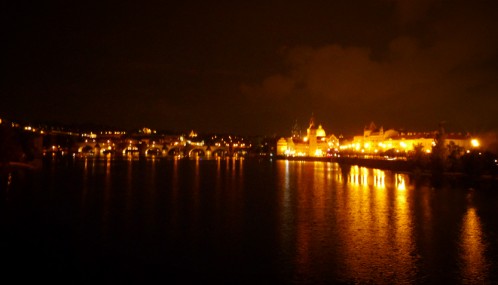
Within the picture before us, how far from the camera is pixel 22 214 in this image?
14578 mm

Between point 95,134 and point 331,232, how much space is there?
10927 centimetres

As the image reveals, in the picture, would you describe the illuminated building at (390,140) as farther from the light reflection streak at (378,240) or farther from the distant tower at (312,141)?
the light reflection streak at (378,240)

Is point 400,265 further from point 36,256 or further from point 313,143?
point 313,143

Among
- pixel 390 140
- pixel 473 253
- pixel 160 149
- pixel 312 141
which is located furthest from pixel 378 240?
pixel 160 149

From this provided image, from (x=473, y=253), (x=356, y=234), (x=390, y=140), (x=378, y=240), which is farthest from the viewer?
(x=390, y=140)

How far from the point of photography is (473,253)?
10227mm

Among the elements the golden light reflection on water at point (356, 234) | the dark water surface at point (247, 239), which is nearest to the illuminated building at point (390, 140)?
the golden light reflection on water at point (356, 234)

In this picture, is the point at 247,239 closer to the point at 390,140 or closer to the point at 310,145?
the point at 390,140

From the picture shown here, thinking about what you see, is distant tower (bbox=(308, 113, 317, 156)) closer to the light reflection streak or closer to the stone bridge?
the stone bridge

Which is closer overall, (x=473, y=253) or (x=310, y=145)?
(x=473, y=253)

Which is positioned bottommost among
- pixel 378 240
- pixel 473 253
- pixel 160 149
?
pixel 473 253

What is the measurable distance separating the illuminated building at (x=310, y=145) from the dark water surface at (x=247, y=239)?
7701 cm

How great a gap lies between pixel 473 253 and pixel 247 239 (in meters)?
4.69

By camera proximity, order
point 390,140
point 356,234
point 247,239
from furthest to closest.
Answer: point 390,140 → point 356,234 → point 247,239
